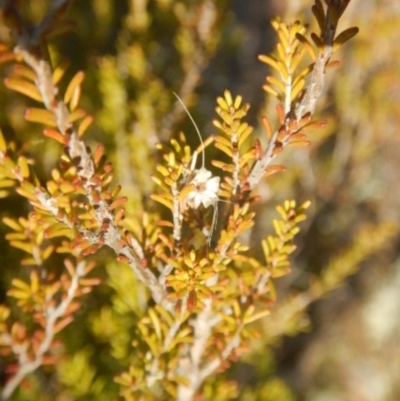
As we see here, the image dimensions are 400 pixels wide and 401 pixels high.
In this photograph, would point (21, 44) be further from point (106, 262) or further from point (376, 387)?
point (376, 387)

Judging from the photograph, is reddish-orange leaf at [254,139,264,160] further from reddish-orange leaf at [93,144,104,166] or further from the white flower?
reddish-orange leaf at [93,144,104,166]

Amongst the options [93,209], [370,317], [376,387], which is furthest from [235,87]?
[93,209]

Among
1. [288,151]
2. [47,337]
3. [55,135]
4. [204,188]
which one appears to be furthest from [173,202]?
[288,151]

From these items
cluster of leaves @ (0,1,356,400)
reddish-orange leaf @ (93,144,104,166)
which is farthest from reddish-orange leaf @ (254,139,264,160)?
reddish-orange leaf @ (93,144,104,166)

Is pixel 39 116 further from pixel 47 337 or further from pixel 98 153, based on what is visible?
pixel 47 337

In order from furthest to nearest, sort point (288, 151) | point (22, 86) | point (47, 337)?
1. point (288, 151)
2. point (47, 337)
3. point (22, 86)

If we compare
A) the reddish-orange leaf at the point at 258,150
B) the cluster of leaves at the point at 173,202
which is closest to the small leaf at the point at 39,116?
the cluster of leaves at the point at 173,202
